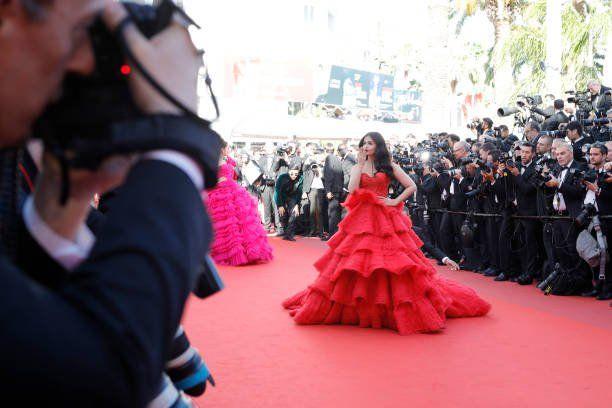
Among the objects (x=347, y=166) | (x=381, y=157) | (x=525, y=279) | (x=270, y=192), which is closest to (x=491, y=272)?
(x=525, y=279)

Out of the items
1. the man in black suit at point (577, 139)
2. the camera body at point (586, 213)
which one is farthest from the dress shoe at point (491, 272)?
the camera body at point (586, 213)

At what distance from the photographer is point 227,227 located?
1020cm

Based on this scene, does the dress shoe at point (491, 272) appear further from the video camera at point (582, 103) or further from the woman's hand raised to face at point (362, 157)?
the woman's hand raised to face at point (362, 157)

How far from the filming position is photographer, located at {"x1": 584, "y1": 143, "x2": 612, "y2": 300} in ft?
24.5

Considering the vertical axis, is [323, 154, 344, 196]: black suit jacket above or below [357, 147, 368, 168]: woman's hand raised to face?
below

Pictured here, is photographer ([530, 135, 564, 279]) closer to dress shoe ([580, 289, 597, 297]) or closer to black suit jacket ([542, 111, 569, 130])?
dress shoe ([580, 289, 597, 297])

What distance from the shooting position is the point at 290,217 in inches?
578

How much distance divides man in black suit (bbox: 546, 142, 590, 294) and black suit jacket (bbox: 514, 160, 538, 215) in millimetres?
496

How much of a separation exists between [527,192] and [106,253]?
8696 mm

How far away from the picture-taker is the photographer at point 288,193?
14.8 meters

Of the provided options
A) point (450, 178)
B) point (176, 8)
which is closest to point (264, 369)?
point (176, 8)

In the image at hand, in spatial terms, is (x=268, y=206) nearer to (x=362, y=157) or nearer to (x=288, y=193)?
(x=288, y=193)

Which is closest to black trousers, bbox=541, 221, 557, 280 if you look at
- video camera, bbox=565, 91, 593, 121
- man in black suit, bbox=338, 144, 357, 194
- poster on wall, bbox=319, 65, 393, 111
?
video camera, bbox=565, 91, 593, 121

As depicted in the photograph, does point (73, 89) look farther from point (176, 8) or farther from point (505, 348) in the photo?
point (505, 348)
